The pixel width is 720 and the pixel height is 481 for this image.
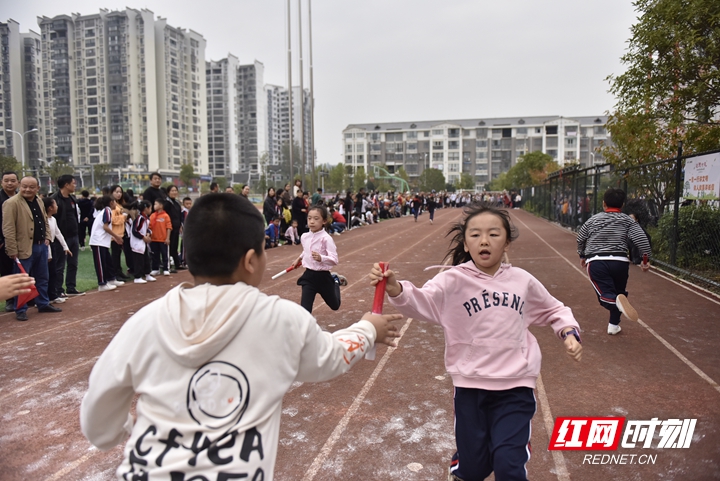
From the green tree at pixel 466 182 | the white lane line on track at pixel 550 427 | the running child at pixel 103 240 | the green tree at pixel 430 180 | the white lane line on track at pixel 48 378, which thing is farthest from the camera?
the green tree at pixel 466 182

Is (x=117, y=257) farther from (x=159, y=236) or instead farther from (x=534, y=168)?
(x=534, y=168)

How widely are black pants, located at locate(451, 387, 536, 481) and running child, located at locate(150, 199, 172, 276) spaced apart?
9.33 meters

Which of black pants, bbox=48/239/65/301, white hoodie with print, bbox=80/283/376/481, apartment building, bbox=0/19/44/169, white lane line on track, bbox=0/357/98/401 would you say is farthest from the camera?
apartment building, bbox=0/19/44/169

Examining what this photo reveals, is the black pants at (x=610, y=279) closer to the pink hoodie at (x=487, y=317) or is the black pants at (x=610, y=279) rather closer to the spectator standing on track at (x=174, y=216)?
the pink hoodie at (x=487, y=317)

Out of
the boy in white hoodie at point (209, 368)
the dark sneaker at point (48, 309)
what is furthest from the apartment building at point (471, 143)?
the boy in white hoodie at point (209, 368)

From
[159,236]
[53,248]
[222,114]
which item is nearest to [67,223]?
[53,248]

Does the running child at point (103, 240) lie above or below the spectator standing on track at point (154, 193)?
below

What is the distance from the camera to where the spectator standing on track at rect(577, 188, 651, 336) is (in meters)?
6.23

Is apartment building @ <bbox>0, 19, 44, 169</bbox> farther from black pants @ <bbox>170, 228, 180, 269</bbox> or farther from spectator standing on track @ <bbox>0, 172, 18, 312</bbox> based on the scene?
spectator standing on track @ <bbox>0, 172, 18, 312</bbox>

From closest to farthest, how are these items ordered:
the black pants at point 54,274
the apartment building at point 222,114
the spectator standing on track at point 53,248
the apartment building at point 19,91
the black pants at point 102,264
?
1. the spectator standing on track at point 53,248
2. the black pants at point 54,274
3. the black pants at point 102,264
4. the apartment building at point 19,91
5. the apartment building at point 222,114

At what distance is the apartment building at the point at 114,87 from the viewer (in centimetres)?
8506

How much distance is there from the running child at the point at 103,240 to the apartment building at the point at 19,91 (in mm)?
64912

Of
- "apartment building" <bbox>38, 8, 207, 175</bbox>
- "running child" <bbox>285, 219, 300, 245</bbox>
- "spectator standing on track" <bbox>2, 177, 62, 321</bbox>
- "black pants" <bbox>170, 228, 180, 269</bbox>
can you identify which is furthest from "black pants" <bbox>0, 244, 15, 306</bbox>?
"apartment building" <bbox>38, 8, 207, 175</bbox>

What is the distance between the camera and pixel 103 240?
9.55 meters
